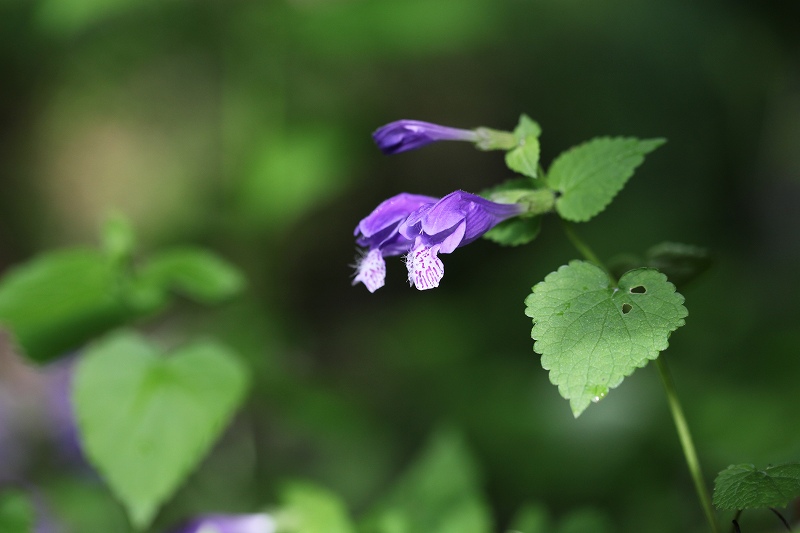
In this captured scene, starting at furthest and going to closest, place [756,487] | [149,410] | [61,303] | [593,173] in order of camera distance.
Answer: [61,303] < [149,410] < [593,173] < [756,487]

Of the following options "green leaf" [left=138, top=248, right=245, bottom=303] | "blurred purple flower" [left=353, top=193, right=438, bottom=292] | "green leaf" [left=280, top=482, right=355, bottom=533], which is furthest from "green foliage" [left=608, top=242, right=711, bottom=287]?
"green leaf" [left=138, top=248, right=245, bottom=303]

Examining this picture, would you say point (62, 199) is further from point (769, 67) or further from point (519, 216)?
point (519, 216)

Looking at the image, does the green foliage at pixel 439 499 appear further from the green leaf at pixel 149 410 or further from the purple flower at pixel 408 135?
the purple flower at pixel 408 135

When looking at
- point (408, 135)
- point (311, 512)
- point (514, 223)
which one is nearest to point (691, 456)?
point (514, 223)

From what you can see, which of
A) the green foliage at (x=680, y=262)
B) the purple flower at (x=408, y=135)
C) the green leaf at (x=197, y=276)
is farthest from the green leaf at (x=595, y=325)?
the green leaf at (x=197, y=276)

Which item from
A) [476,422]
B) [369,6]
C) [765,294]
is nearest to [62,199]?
[369,6]

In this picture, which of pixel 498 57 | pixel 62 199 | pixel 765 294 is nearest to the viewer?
pixel 765 294

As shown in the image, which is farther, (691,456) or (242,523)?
(242,523)

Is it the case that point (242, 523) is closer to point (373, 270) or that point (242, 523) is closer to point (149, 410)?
point (149, 410)
